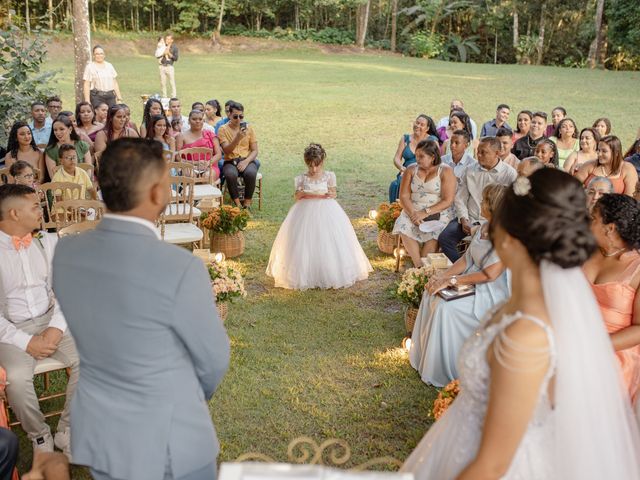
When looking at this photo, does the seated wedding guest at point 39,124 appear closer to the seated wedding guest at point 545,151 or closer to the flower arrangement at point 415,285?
the flower arrangement at point 415,285

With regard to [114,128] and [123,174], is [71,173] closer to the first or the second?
[114,128]

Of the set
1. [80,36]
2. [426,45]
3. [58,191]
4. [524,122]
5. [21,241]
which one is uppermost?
[426,45]

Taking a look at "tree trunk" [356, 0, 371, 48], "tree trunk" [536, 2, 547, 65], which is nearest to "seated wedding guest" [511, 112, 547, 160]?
"tree trunk" [536, 2, 547, 65]

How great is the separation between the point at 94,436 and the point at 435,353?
311 centimetres

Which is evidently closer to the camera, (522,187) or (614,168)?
(522,187)

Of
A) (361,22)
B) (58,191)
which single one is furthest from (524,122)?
(361,22)

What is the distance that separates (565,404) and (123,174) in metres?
1.60

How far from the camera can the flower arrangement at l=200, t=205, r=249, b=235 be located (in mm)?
7406

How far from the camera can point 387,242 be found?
774cm

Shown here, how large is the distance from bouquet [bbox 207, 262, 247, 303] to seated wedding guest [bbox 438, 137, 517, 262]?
229 cm

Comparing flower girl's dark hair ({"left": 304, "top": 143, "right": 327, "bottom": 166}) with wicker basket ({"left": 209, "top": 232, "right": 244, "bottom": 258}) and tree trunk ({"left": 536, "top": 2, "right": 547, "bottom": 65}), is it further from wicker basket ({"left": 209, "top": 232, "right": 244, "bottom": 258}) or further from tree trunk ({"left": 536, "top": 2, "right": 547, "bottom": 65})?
tree trunk ({"left": 536, "top": 2, "right": 547, "bottom": 65})

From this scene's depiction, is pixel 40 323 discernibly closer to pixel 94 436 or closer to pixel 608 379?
pixel 94 436

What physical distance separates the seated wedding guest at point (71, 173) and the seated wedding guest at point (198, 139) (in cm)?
244

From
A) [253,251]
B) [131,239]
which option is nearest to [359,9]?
[253,251]
